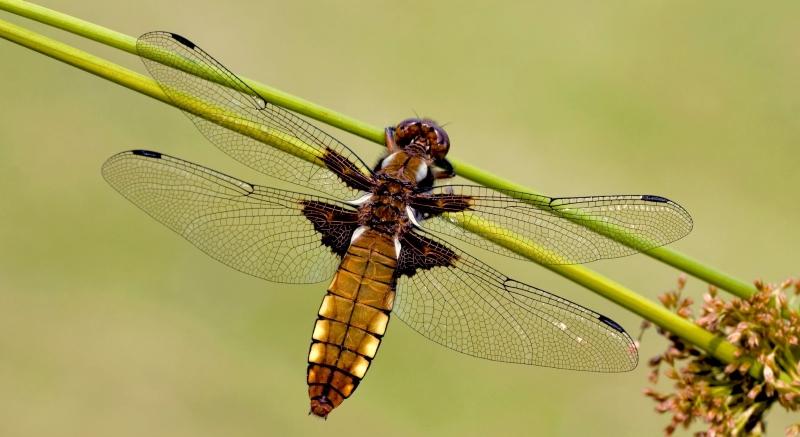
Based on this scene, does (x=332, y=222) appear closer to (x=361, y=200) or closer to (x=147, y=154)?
(x=361, y=200)

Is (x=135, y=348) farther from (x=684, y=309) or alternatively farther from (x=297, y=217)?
(x=684, y=309)

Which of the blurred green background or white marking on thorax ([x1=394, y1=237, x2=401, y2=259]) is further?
the blurred green background

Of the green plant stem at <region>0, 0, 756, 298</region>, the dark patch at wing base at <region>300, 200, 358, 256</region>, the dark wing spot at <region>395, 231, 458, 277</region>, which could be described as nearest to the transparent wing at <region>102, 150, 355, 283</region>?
the dark patch at wing base at <region>300, 200, 358, 256</region>

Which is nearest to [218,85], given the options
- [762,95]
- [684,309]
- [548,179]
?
[684,309]

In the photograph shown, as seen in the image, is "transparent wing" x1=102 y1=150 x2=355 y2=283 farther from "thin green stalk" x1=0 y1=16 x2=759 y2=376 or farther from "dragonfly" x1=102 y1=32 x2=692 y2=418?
"thin green stalk" x1=0 y1=16 x2=759 y2=376

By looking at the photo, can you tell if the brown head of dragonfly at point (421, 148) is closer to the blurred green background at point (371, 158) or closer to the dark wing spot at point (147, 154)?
the dark wing spot at point (147, 154)

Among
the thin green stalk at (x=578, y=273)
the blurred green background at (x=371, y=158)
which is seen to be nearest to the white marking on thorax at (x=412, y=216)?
the thin green stalk at (x=578, y=273)
